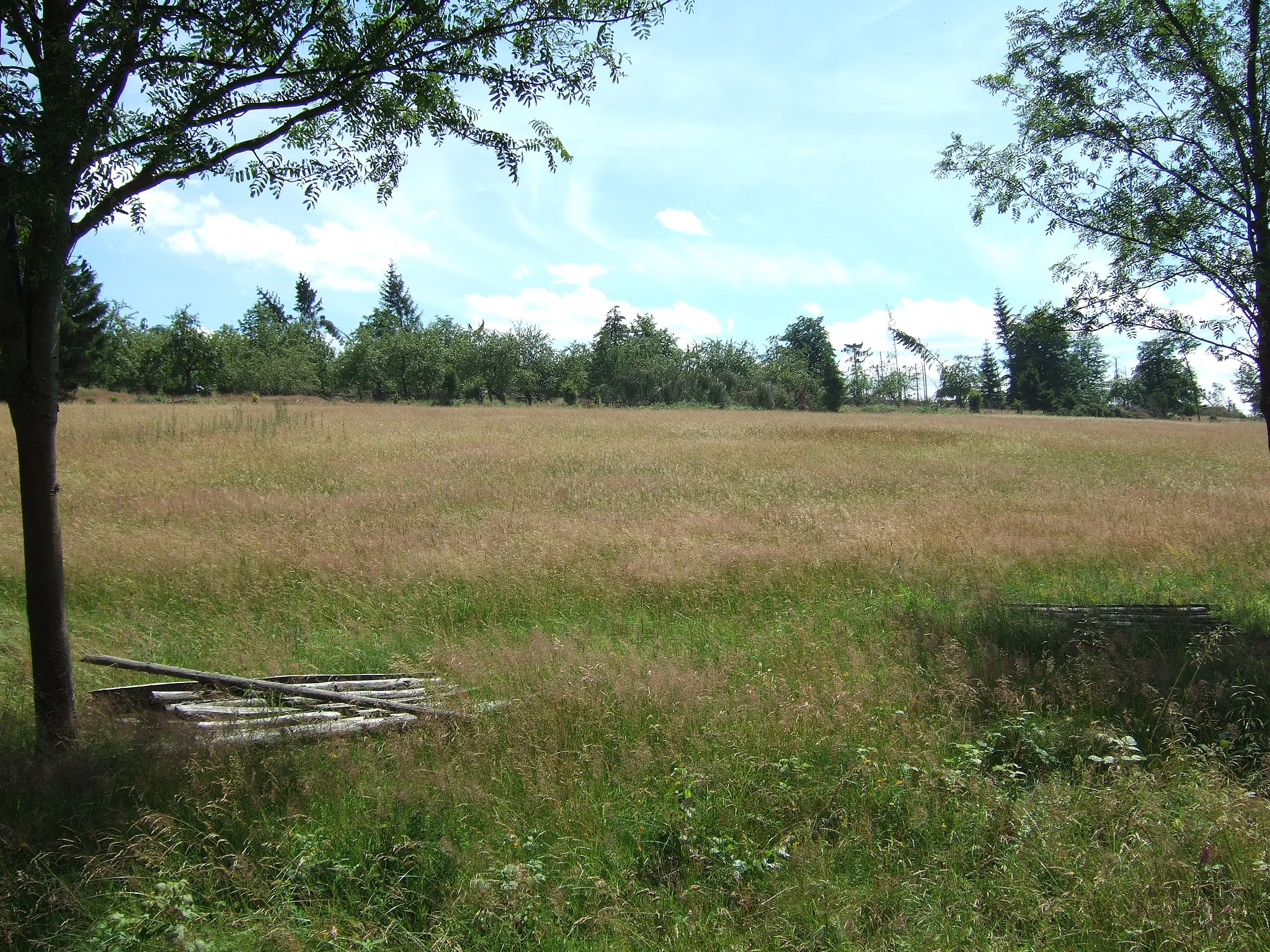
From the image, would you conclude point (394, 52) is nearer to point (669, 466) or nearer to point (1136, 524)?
point (1136, 524)

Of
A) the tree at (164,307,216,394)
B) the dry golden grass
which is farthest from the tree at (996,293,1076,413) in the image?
the tree at (164,307,216,394)

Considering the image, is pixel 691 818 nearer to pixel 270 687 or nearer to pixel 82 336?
pixel 270 687

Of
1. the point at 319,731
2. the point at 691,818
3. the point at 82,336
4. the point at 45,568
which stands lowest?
the point at 691,818

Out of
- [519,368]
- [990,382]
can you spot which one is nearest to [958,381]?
[990,382]

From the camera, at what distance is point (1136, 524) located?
12.0 metres

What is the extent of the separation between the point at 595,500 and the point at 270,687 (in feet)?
30.4

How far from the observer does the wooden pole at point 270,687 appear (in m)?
5.23

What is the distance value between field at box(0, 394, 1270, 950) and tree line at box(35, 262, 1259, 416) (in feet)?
161

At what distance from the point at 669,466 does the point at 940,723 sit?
15.5m

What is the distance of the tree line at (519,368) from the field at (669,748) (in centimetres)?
4916

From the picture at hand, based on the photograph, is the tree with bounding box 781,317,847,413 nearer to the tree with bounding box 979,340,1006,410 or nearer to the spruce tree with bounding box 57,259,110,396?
the tree with bounding box 979,340,1006,410

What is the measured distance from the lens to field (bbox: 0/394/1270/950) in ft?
11.1

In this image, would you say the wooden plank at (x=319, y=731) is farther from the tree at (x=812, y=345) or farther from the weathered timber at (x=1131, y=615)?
the tree at (x=812, y=345)

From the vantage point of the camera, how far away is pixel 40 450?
434 centimetres
